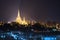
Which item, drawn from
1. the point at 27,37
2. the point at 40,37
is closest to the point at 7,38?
the point at 27,37

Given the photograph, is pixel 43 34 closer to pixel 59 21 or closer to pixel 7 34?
pixel 7 34

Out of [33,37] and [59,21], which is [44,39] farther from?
[59,21]

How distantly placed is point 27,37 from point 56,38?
1.73 ft

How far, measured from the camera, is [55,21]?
6.28 m

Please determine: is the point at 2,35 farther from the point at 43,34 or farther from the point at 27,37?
the point at 43,34

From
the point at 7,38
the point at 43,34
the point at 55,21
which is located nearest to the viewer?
the point at 7,38

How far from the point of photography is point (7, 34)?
350 centimetres

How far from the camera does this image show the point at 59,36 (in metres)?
3.63

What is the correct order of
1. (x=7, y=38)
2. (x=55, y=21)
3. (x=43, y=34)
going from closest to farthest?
(x=7, y=38) < (x=43, y=34) < (x=55, y=21)

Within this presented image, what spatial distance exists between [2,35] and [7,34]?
112 millimetres

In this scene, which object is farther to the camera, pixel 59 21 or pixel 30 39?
pixel 59 21

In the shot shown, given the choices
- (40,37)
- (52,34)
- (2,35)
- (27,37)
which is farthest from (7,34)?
(52,34)

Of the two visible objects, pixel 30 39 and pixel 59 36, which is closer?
pixel 30 39

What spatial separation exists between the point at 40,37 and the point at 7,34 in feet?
1.94
